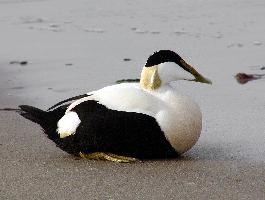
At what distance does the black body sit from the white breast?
0.03 meters

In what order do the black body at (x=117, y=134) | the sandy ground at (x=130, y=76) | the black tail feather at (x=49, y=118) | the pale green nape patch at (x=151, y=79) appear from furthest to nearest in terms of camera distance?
the black tail feather at (x=49, y=118)
the pale green nape patch at (x=151, y=79)
the black body at (x=117, y=134)
the sandy ground at (x=130, y=76)

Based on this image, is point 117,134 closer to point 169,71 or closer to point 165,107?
point 165,107

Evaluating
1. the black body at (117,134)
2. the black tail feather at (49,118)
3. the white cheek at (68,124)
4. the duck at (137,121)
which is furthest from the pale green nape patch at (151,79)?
the black tail feather at (49,118)

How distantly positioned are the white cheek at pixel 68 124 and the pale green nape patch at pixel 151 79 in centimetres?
41

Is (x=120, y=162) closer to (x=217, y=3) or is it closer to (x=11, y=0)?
(x=217, y=3)

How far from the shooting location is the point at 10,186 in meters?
3.75

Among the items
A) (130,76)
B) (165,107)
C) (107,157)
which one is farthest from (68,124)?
(130,76)

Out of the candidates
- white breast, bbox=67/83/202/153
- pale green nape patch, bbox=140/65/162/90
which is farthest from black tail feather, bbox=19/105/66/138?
pale green nape patch, bbox=140/65/162/90

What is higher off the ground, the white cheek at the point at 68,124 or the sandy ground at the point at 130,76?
the white cheek at the point at 68,124

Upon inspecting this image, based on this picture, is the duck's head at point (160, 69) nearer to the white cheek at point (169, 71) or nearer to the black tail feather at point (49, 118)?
the white cheek at point (169, 71)

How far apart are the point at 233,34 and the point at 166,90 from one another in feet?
17.6

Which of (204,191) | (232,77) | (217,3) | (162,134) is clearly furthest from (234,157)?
(217,3)

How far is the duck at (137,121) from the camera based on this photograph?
168 inches

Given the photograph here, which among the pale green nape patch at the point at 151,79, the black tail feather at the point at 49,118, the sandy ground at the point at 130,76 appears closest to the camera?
the sandy ground at the point at 130,76
